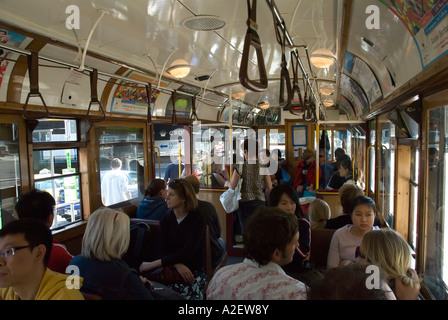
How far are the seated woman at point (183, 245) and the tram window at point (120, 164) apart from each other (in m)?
2.41

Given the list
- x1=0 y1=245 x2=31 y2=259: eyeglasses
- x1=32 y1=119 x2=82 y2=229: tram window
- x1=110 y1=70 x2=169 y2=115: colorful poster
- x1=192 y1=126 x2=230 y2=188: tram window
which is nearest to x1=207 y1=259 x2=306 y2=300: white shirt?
x1=0 y1=245 x2=31 y2=259: eyeglasses

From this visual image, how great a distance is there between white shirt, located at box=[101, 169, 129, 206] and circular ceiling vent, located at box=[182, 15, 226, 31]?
2.86 meters

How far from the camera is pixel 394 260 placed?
6.11ft

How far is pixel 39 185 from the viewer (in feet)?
13.5

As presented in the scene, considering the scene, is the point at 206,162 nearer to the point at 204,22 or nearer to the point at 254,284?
the point at 204,22

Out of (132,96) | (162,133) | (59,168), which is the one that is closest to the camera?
(59,168)

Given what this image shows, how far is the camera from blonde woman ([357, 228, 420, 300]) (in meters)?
1.81

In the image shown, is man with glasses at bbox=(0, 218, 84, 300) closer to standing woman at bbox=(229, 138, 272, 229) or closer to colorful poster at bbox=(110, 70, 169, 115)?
standing woman at bbox=(229, 138, 272, 229)

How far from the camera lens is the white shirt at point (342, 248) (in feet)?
8.50

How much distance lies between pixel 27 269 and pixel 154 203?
246cm

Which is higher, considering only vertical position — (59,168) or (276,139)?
(276,139)

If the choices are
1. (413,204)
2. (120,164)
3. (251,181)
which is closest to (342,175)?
(251,181)

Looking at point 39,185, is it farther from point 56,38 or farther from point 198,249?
point 198,249

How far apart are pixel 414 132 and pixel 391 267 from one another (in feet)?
6.69
